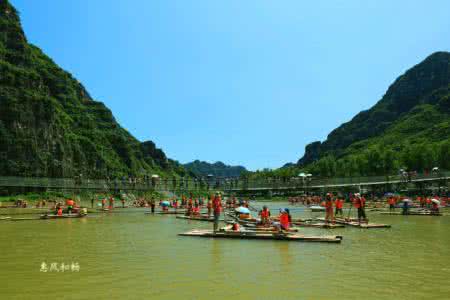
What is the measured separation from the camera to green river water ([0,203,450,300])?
A: 12141mm

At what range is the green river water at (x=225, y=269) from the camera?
39.8 feet

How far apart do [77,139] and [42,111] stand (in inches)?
1406

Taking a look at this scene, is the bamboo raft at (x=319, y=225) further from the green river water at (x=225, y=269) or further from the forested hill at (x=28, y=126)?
the forested hill at (x=28, y=126)

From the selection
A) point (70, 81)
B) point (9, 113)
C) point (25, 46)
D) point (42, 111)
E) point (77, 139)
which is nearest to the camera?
point (9, 113)

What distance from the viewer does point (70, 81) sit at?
199m

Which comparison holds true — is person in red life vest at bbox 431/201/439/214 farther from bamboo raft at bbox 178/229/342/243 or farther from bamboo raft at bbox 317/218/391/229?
bamboo raft at bbox 178/229/342/243

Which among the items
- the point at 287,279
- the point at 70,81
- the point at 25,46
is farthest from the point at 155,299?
the point at 70,81

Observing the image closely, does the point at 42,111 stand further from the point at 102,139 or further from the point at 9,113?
the point at 102,139

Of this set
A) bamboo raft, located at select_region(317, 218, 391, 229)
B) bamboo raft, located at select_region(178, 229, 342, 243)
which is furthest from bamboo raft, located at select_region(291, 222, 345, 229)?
bamboo raft, located at select_region(178, 229, 342, 243)

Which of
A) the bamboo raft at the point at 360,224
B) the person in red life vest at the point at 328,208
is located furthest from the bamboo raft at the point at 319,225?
the bamboo raft at the point at 360,224

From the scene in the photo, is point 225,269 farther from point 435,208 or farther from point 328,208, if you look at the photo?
point 435,208

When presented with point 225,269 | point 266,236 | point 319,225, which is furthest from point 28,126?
point 225,269

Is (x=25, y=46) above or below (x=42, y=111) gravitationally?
above

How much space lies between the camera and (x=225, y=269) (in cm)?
1588
